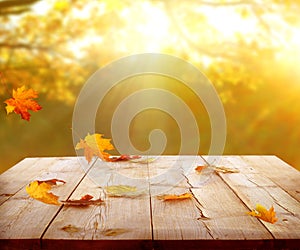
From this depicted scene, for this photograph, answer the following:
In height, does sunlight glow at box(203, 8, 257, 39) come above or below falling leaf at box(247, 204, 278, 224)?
above

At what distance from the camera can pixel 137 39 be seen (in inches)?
221

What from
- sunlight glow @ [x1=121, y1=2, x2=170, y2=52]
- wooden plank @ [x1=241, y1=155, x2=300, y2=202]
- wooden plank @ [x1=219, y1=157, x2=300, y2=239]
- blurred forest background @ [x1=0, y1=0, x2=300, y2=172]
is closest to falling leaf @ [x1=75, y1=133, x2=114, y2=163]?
wooden plank @ [x1=219, y1=157, x2=300, y2=239]

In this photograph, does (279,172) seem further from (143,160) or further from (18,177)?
(18,177)

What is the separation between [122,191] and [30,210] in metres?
0.30

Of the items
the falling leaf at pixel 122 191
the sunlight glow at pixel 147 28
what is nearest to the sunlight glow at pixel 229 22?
the sunlight glow at pixel 147 28

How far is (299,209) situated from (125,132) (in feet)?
15.3

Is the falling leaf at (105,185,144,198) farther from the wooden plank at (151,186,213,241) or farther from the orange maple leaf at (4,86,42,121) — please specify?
the orange maple leaf at (4,86,42,121)

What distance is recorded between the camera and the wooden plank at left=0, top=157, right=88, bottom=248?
996mm

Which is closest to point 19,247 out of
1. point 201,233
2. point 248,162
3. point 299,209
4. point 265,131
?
point 201,233

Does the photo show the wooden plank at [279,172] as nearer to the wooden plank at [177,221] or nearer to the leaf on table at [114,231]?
the wooden plank at [177,221]

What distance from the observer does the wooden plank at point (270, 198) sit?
1053 millimetres

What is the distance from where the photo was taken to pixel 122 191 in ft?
4.62

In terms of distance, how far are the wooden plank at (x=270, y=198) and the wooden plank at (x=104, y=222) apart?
283 mm

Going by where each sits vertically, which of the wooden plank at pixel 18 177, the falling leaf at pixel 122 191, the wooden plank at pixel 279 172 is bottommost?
the wooden plank at pixel 279 172
